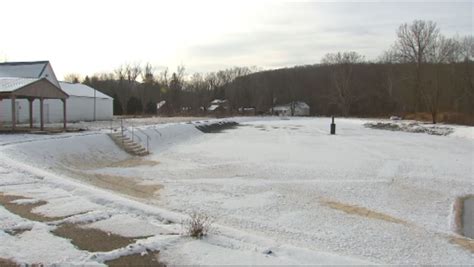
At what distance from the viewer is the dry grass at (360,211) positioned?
11.6 metres

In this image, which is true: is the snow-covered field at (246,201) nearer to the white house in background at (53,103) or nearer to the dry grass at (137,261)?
the dry grass at (137,261)

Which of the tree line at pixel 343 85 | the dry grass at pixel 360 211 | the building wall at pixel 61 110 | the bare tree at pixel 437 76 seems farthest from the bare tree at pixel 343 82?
the dry grass at pixel 360 211

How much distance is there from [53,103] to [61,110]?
A: 48.7 inches

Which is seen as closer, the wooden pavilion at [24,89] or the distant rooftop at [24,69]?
the wooden pavilion at [24,89]

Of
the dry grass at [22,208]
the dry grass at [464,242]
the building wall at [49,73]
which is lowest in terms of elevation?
the dry grass at [464,242]

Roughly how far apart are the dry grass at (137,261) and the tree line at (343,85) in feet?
187

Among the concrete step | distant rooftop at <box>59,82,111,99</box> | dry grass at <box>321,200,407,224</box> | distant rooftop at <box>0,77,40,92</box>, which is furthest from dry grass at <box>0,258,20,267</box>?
distant rooftop at <box>59,82,111,99</box>

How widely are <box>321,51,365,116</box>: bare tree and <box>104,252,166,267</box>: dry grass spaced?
350 feet

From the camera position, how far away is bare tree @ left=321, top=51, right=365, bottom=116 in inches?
4397

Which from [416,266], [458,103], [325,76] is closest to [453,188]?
[416,266]

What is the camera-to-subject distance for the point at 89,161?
74.0 feet

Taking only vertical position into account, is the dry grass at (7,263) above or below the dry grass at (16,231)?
above

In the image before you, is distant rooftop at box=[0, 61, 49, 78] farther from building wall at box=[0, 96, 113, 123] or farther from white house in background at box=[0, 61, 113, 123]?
building wall at box=[0, 96, 113, 123]

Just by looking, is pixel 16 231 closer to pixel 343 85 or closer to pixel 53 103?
pixel 53 103
